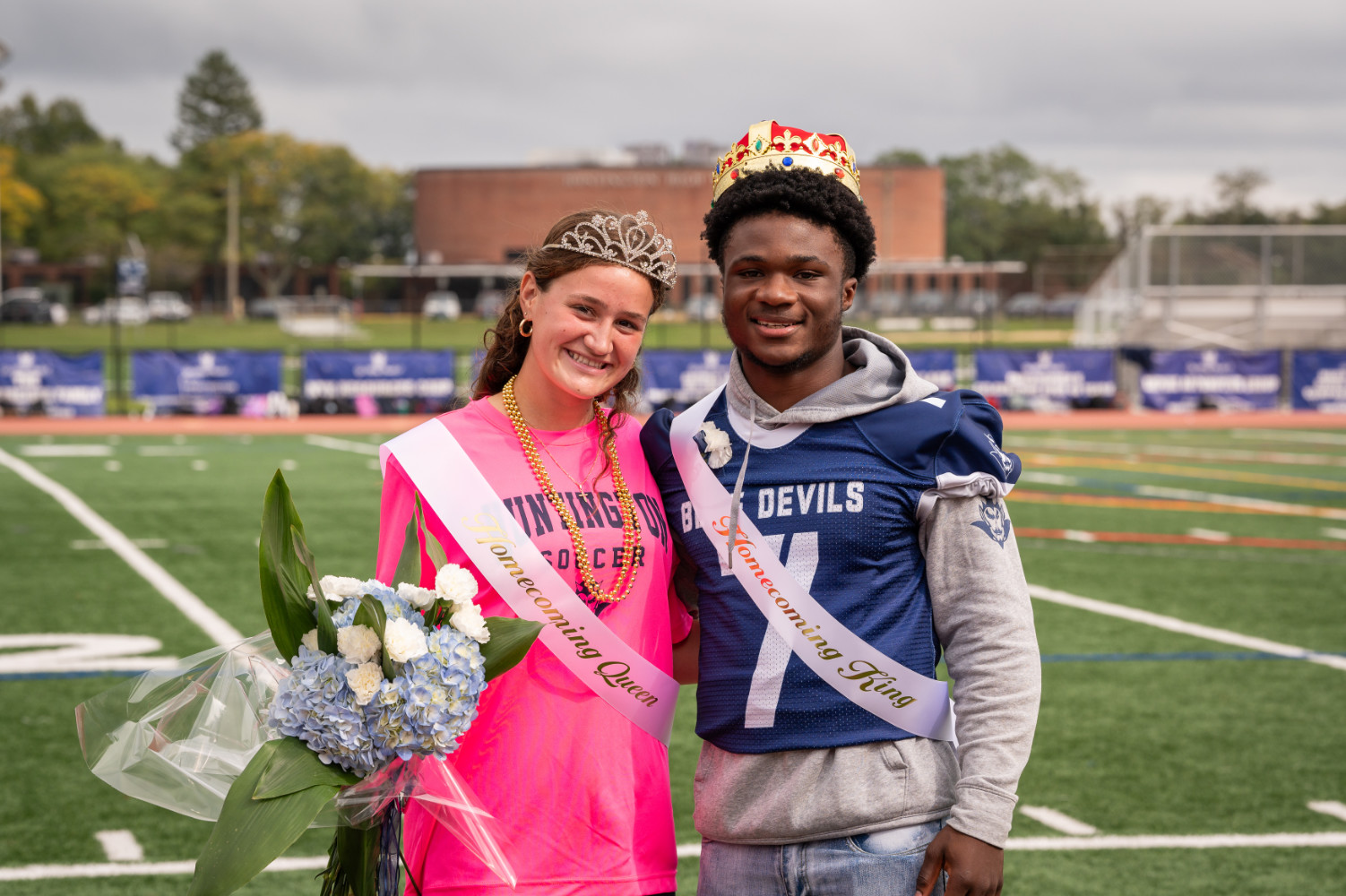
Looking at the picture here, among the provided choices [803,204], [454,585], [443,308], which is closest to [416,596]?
[454,585]

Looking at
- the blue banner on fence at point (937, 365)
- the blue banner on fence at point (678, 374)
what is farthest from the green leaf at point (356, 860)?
the blue banner on fence at point (937, 365)

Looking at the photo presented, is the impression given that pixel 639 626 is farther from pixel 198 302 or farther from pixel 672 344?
pixel 198 302

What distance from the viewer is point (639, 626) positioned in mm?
2561

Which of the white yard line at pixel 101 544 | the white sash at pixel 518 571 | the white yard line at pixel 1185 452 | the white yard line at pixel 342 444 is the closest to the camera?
the white sash at pixel 518 571

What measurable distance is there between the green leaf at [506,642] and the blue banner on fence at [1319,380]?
2544cm

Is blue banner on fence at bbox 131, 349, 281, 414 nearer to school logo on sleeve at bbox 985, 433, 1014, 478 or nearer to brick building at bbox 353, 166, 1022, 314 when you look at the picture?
school logo on sleeve at bbox 985, 433, 1014, 478

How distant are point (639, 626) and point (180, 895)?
2.54m

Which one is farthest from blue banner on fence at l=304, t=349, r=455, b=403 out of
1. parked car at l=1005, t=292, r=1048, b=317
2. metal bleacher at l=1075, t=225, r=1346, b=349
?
parked car at l=1005, t=292, r=1048, b=317

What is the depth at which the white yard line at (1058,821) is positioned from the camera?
4977mm

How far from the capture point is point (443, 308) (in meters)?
52.4

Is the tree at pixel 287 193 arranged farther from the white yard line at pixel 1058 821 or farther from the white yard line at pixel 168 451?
the white yard line at pixel 1058 821

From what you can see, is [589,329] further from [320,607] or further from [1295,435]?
[1295,435]

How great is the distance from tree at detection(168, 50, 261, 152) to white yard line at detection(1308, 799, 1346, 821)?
109 meters

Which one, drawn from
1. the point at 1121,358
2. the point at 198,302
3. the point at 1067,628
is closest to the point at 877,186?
the point at 198,302
